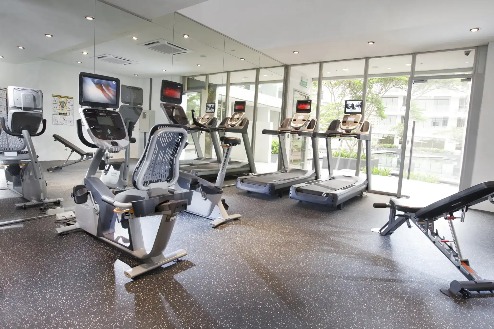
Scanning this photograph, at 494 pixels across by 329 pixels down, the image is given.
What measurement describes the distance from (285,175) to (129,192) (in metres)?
4.25

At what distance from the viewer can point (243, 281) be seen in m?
2.40

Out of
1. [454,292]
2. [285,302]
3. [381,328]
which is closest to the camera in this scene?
[381,328]

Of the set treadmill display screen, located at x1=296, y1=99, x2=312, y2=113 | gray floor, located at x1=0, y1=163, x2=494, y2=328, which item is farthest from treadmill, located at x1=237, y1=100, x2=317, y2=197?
gray floor, located at x1=0, y1=163, x2=494, y2=328

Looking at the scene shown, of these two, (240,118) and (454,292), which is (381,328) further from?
(240,118)

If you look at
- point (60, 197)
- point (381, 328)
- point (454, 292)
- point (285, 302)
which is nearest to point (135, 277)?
point (285, 302)

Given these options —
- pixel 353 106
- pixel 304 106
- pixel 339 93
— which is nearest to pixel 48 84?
pixel 304 106

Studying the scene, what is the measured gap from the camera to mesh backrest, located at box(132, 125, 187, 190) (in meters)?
2.33

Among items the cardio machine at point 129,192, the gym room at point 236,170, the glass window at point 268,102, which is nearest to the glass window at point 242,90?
the gym room at point 236,170

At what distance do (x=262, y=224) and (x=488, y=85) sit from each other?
4.82 meters

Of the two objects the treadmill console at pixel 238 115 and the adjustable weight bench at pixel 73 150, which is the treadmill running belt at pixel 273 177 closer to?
the treadmill console at pixel 238 115

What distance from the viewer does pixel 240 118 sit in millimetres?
6641

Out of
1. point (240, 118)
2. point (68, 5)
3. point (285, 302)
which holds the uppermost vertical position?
point (68, 5)

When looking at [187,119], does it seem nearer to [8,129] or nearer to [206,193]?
[206,193]

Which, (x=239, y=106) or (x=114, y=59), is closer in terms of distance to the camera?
(x=114, y=59)
